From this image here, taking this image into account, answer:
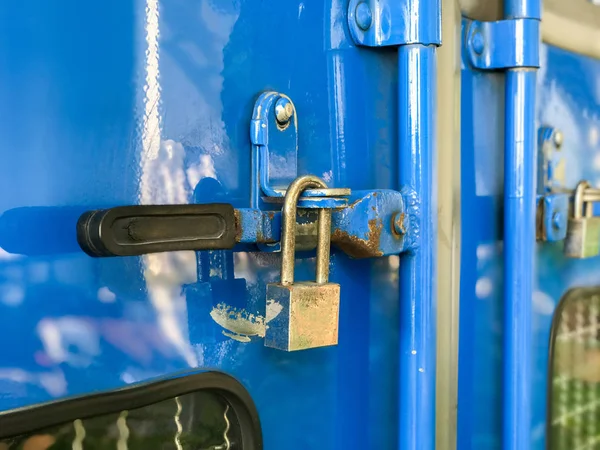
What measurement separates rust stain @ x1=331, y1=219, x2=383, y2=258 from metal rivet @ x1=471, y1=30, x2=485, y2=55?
0.38 metres

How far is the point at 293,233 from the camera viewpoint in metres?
0.83

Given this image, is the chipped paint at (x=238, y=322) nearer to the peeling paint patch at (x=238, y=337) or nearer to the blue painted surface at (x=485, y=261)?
the peeling paint patch at (x=238, y=337)

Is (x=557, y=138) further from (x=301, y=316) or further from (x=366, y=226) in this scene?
(x=301, y=316)

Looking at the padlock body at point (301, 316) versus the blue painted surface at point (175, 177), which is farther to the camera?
the padlock body at point (301, 316)

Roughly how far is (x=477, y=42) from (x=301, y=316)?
1.91 ft

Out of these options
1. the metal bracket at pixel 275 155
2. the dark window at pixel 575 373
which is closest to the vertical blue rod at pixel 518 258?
the dark window at pixel 575 373

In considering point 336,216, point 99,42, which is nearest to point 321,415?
point 336,216

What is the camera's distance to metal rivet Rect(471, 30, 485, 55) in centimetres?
116

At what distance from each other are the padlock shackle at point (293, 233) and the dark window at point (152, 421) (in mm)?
149

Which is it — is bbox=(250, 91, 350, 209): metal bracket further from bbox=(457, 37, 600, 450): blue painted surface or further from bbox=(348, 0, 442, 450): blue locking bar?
bbox=(457, 37, 600, 450): blue painted surface

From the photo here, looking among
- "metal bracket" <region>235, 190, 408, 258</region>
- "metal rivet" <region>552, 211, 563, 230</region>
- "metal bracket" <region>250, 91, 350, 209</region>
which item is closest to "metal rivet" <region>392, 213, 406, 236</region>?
"metal bracket" <region>235, 190, 408, 258</region>

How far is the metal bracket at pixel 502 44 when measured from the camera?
115 cm

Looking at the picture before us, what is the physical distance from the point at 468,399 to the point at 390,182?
1.25 feet

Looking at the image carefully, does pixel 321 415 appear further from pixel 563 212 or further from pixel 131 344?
pixel 563 212
